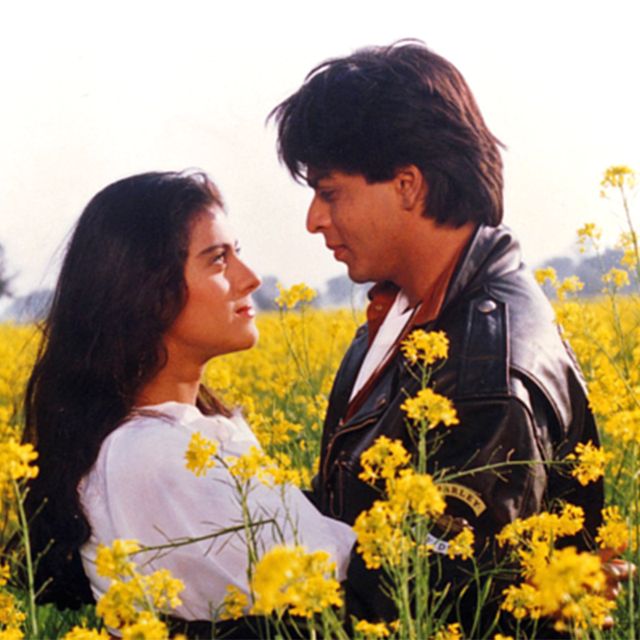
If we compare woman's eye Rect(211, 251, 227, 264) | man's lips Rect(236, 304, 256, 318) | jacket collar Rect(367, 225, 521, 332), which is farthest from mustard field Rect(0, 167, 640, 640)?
woman's eye Rect(211, 251, 227, 264)

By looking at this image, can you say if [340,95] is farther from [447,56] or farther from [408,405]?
[408,405]

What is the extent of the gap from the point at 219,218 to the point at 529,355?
0.77 meters

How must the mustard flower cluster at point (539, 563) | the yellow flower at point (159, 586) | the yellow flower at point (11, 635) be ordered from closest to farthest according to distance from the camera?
the yellow flower at point (159, 586) < the mustard flower cluster at point (539, 563) < the yellow flower at point (11, 635)

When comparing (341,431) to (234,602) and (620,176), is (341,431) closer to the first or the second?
(234,602)

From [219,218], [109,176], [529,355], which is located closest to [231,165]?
[109,176]

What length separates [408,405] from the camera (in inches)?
73.4

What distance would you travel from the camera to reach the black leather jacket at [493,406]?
→ 217cm

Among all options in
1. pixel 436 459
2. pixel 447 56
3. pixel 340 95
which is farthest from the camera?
pixel 447 56

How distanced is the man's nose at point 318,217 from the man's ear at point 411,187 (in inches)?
7.1

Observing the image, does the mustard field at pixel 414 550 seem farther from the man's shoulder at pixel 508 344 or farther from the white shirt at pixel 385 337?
the white shirt at pixel 385 337

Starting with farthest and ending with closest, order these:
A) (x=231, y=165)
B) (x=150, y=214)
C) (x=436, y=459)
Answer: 1. (x=231, y=165)
2. (x=150, y=214)
3. (x=436, y=459)

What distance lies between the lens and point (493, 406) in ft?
7.17

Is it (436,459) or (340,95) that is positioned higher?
(340,95)

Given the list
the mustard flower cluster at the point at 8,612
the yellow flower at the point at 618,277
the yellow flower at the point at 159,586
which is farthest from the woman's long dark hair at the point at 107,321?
the yellow flower at the point at 618,277
